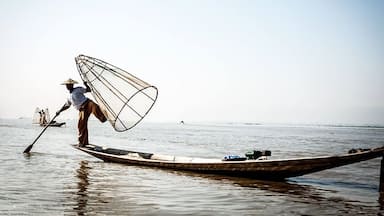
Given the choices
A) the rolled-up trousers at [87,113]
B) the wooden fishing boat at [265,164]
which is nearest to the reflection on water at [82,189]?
the wooden fishing boat at [265,164]

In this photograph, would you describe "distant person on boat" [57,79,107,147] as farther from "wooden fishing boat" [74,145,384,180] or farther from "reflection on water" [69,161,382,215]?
"reflection on water" [69,161,382,215]

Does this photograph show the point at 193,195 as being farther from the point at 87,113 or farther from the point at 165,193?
the point at 87,113

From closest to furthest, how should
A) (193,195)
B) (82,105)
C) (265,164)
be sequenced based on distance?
(193,195)
(265,164)
(82,105)

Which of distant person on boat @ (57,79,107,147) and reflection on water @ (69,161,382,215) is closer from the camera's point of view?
reflection on water @ (69,161,382,215)

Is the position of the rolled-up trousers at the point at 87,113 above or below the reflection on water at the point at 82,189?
above

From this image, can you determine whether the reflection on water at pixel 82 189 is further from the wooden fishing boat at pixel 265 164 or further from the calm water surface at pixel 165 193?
the wooden fishing boat at pixel 265 164

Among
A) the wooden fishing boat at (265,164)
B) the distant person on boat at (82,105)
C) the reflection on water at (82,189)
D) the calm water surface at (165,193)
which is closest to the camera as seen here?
the reflection on water at (82,189)

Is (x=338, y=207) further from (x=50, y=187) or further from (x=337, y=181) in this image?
(x=50, y=187)

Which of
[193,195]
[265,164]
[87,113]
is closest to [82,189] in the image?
[193,195]

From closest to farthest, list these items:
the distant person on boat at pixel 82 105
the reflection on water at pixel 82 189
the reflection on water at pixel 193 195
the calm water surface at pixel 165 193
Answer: the reflection on water at pixel 82 189
the calm water surface at pixel 165 193
the reflection on water at pixel 193 195
the distant person on boat at pixel 82 105

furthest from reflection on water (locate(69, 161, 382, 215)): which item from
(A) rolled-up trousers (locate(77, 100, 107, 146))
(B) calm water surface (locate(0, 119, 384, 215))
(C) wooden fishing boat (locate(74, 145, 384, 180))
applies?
(A) rolled-up trousers (locate(77, 100, 107, 146))

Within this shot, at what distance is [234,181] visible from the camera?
27.1 ft

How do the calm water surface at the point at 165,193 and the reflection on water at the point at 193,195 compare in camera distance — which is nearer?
the calm water surface at the point at 165,193

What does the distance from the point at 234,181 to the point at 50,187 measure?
384 centimetres
